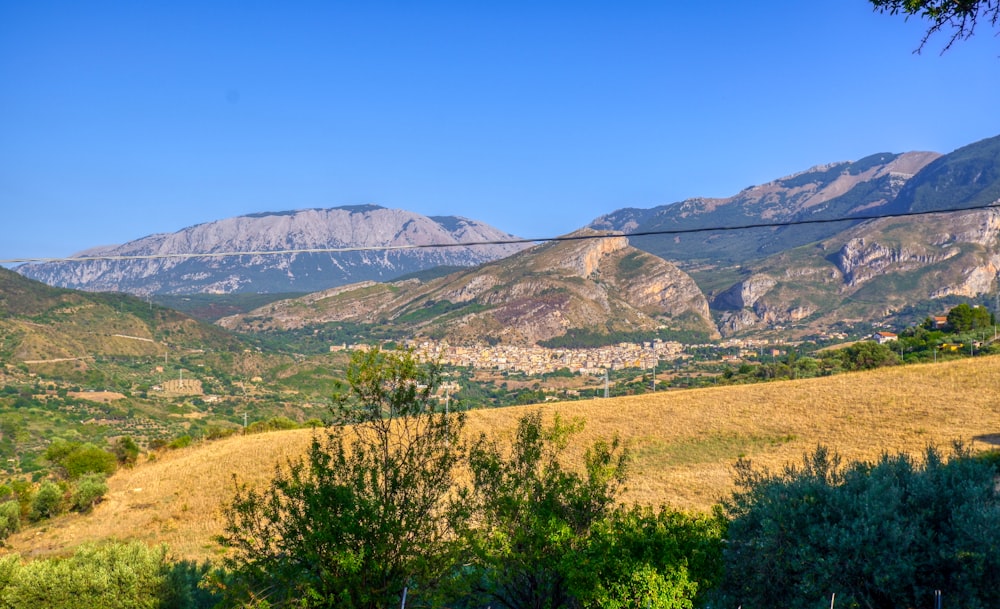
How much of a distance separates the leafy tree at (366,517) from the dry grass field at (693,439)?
1504 cm

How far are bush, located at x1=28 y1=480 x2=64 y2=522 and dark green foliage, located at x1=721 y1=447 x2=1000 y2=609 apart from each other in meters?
39.7

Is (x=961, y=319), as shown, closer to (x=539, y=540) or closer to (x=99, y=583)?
(x=539, y=540)

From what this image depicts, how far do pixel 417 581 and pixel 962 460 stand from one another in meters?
10.2

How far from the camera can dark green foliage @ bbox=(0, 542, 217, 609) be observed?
46.5 ft

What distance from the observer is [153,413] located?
4464 inches

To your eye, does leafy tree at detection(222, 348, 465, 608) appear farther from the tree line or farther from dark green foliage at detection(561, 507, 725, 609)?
dark green foliage at detection(561, 507, 725, 609)

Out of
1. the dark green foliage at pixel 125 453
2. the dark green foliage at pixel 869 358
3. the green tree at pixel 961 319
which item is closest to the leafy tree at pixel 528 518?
the dark green foliage at pixel 125 453

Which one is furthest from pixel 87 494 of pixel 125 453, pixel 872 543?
pixel 872 543

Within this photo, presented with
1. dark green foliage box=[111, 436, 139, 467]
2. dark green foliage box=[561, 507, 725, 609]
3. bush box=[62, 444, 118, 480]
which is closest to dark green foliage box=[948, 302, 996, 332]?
dark green foliage box=[561, 507, 725, 609]

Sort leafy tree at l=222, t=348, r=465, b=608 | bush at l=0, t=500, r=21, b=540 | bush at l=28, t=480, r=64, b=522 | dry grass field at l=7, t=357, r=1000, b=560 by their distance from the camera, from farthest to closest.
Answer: bush at l=28, t=480, r=64, b=522, bush at l=0, t=500, r=21, b=540, dry grass field at l=7, t=357, r=1000, b=560, leafy tree at l=222, t=348, r=465, b=608

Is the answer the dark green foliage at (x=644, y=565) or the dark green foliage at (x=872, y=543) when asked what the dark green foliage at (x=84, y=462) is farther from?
the dark green foliage at (x=872, y=543)

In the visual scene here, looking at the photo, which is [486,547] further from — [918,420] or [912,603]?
[918,420]

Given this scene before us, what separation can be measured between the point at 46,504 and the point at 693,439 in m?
38.0

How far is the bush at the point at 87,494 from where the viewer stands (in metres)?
38.1
